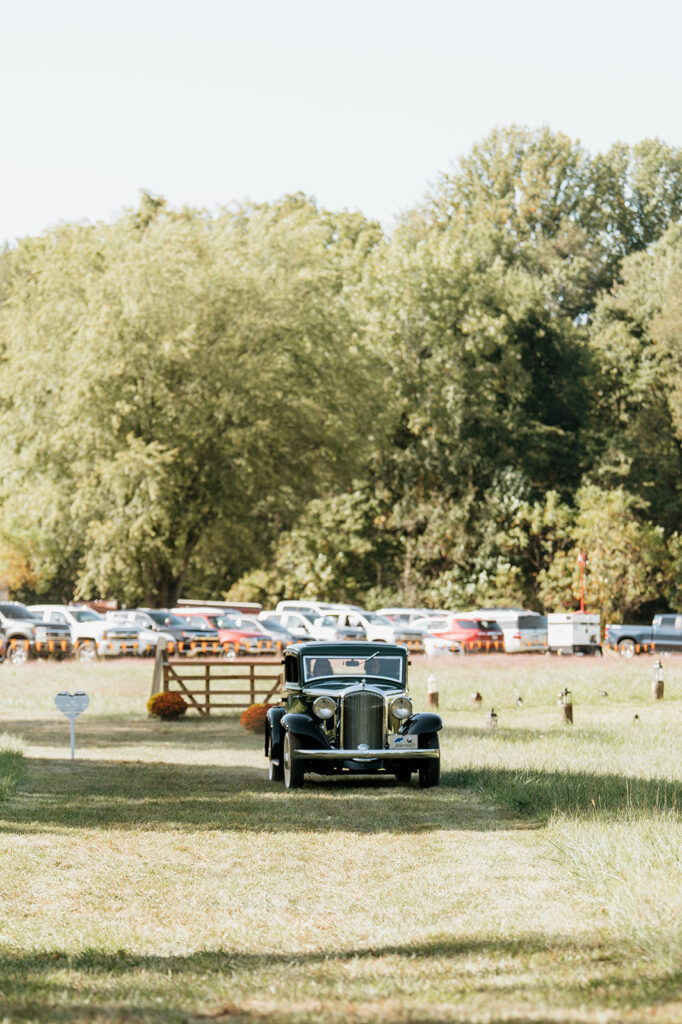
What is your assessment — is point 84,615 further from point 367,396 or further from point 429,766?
point 429,766

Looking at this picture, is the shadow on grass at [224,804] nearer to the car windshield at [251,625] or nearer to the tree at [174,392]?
the car windshield at [251,625]

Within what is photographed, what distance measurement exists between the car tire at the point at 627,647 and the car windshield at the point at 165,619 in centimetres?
1522

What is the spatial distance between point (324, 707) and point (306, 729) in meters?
0.40

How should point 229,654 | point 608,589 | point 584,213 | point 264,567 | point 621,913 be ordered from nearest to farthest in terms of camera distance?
1. point 621,913
2. point 229,654
3. point 608,589
4. point 264,567
5. point 584,213

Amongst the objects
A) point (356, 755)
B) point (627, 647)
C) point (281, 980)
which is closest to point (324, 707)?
point (356, 755)

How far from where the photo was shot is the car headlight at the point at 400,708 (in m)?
16.9

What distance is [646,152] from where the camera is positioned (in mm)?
76125

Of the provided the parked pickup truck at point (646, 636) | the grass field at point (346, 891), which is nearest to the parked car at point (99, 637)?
the parked pickup truck at point (646, 636)

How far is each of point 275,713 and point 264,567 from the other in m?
45.4

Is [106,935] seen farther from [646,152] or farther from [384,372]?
[646,152]

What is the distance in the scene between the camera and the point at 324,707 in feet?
55.5

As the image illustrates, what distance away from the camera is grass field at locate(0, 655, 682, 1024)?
6906 millimetres

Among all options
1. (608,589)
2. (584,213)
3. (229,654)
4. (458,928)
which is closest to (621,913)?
(458,928)

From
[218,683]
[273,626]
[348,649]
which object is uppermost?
[348,649]
